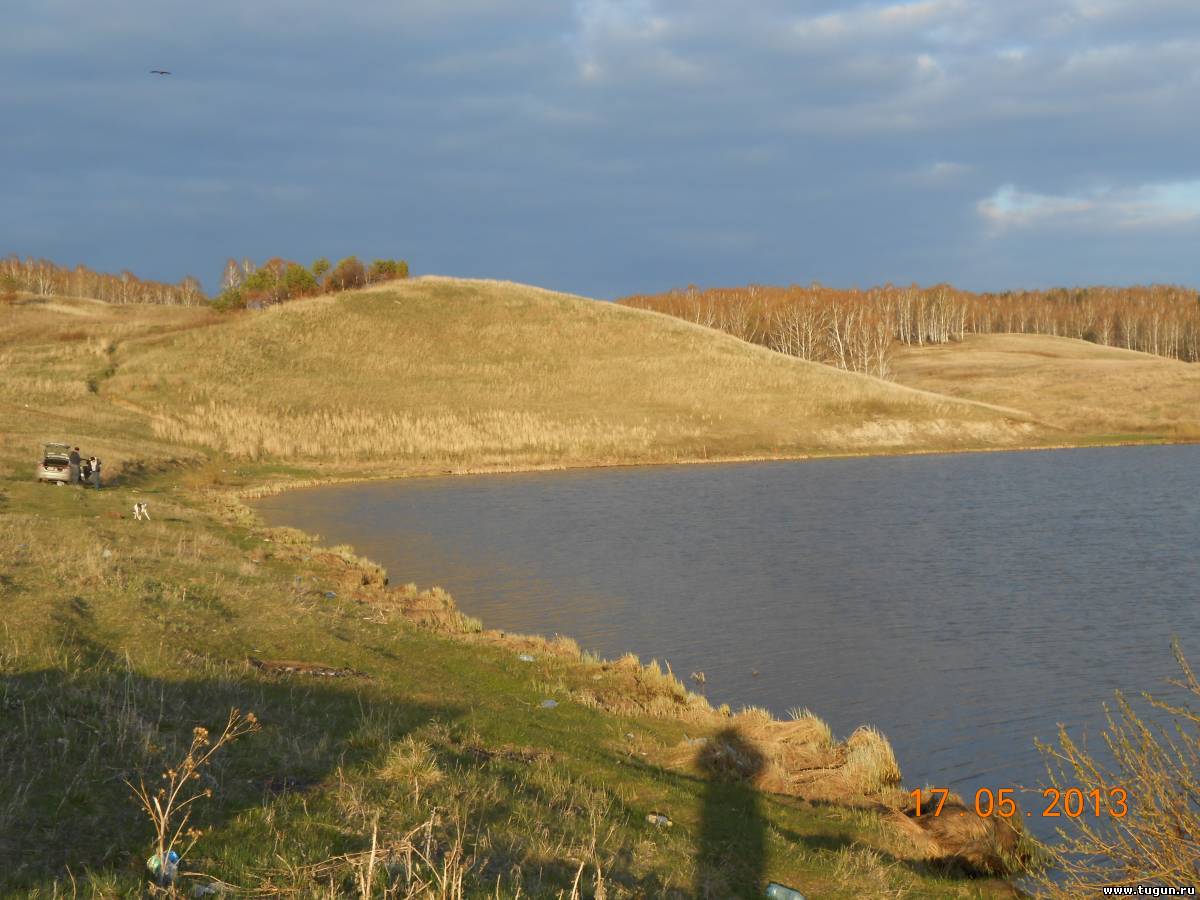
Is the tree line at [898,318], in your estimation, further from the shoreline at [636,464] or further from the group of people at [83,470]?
the group of people at [83,470]

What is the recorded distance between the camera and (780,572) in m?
28.3

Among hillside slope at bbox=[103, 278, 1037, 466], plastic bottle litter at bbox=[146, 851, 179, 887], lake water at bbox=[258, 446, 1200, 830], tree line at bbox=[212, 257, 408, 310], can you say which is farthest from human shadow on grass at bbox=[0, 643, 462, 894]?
tree line at bbox=[212, 257, 408, 310]

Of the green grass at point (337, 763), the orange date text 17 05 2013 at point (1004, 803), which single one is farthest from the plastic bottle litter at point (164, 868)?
the orange date text 17 05 2013 at point (1004, 803)

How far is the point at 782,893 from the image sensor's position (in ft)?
27.0

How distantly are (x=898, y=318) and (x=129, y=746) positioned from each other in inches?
6614

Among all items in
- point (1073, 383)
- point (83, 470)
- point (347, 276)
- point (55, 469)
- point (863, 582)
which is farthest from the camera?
point (347, 276)

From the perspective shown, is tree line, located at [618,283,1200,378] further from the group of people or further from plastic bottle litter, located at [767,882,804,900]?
plastic bottle litter, located at [767,882,804,900]

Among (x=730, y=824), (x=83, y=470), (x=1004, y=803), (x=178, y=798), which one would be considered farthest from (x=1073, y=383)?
(x=178, y=798)

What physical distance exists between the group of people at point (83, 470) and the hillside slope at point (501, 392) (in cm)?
2436

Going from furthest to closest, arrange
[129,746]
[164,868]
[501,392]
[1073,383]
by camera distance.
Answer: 1. [1073,383]
2. [501,392]
3. [129,746]
4. [164,868]

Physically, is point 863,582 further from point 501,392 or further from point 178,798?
point 501,392

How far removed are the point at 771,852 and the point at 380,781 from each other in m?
3.58

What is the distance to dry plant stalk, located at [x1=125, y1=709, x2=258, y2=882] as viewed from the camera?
6.40 metres

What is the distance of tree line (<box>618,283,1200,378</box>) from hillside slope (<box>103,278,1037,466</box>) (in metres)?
42.0
